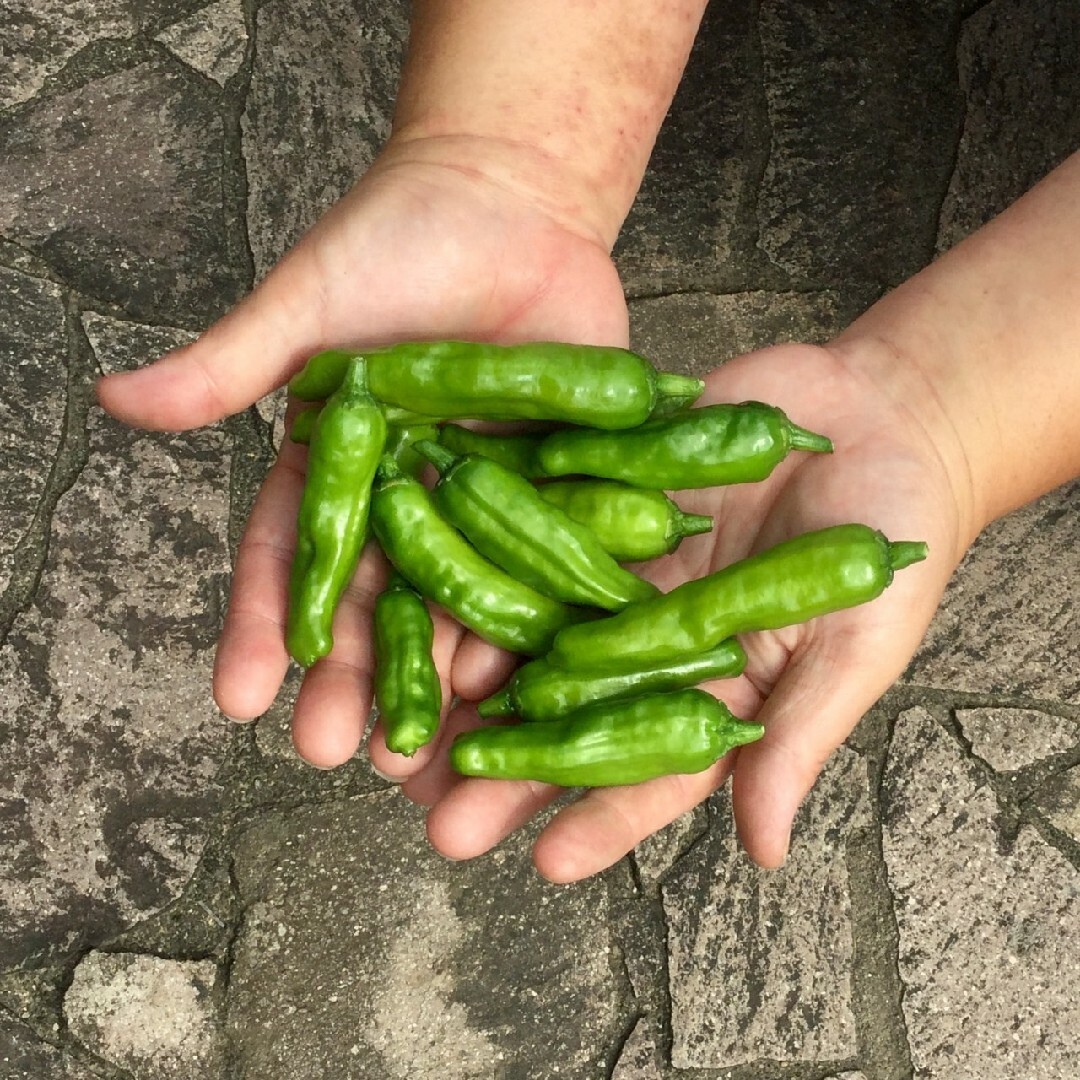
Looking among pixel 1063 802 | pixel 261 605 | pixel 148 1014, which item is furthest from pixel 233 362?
pixel 1063 802

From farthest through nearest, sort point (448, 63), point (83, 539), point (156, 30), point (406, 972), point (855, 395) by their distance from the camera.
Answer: point (156, 30)
point (83, 539)
point (406, 972)
point (448, 63)
point (855, 395)

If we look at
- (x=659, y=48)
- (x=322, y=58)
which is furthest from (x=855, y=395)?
(x=322, y=58)

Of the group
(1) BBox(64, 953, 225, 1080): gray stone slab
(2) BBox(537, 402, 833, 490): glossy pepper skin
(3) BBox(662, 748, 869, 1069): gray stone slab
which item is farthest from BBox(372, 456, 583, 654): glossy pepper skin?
(1) BBox(64, 953, 225, 1080): gray stone slab

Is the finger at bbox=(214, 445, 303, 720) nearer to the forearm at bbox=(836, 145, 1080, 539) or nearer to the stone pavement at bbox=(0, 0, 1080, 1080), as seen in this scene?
the stone pavement at bbox=(0, 0, 1080, 1080)

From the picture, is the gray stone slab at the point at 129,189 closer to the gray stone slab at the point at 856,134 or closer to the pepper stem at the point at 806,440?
the gray stone slab at the point at 856,134

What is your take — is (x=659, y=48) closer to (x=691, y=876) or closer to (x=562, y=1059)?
(x=691, y=876)

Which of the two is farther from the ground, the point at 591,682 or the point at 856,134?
the point at 856,134

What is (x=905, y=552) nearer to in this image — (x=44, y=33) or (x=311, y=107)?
(x=311, y=107)
